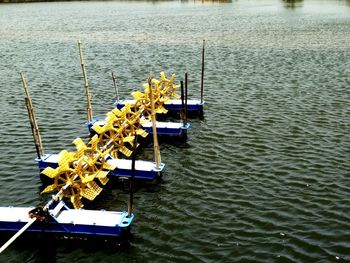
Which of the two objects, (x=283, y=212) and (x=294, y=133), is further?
(x=294, y=133)

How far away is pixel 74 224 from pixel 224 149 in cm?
1156

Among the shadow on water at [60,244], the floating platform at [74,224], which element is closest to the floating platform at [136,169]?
the floating platform at [74,224]

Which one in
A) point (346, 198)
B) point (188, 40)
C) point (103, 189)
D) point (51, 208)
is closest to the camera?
point (51, 208)

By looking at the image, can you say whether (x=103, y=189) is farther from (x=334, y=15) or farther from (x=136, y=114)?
(x=334, y=15)

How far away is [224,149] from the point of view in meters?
24.8

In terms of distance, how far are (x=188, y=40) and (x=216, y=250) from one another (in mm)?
52692

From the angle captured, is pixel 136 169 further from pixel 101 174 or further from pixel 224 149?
pixel 224 149

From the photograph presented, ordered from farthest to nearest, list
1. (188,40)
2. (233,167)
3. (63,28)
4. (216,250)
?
(63,28) → (188,40) → (233,167) → (216,250)

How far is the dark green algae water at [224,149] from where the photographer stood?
1616cm

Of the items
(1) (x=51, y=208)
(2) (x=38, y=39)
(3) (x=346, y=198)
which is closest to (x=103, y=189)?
(1) (x=51, y=208)

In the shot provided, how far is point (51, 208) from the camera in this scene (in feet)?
58.1

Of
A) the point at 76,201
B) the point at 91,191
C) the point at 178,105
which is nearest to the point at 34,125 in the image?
the point at 91,191

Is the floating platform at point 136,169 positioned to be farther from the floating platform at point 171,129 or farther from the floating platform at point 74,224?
the floating platform at point 171,129

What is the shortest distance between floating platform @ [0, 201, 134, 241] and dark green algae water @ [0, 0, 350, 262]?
644 millimetres
